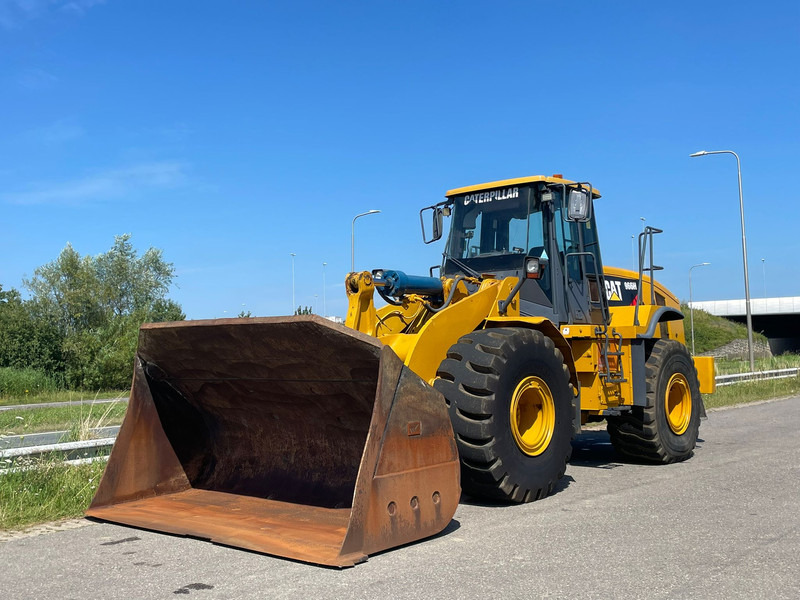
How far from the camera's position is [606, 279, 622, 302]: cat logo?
9.89 metres

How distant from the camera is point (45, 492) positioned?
22.1 ft

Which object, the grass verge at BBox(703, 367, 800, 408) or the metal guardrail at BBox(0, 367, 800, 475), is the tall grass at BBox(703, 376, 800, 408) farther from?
the metal guardrail at BBox(0, 367, 800, 475)

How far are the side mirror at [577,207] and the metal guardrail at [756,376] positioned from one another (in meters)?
15.3

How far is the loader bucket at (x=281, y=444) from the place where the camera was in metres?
5.18

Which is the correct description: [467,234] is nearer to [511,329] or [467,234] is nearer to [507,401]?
[511,329]

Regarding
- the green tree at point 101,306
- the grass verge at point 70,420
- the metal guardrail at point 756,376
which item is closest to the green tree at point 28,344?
the green tree at point 101,306

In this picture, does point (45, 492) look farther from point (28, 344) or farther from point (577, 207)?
point (28, 344)

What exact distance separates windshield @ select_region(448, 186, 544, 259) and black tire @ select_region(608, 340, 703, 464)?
2098mm

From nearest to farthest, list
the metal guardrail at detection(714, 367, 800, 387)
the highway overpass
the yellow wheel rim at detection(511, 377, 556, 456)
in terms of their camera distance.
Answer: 1. the yellow wheel rim at detection(511, 377, 556, 456)
2. the metal guardrail at detection(714, 367, 800, 387)
3. the highway overpass

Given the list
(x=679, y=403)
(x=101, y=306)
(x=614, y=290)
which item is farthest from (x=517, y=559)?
(x=101, y=306)

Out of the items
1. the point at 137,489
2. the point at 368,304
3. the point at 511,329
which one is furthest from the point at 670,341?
the point at 137,489

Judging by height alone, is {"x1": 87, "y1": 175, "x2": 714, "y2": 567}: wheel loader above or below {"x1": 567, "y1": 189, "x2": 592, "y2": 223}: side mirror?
below

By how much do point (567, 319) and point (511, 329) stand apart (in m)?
1.86

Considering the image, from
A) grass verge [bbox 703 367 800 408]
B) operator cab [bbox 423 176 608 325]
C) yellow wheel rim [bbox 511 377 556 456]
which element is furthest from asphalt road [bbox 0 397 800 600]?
grass verge [bbox 703 367 800 408]
